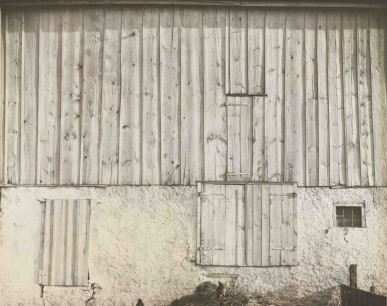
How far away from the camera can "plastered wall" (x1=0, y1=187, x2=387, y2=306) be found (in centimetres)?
964

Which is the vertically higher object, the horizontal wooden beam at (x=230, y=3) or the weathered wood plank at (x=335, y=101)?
the horizontal wooden beam at (x=230, y=3)

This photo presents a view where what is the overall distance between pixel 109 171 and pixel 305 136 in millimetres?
3700

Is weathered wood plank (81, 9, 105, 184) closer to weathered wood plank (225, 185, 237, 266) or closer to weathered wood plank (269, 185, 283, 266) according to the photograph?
weathered wood plank (225, 185, 237, 266)

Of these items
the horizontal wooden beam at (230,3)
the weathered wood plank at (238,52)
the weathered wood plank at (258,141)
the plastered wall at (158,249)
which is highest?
the horizontal wooden beam at (230,3)

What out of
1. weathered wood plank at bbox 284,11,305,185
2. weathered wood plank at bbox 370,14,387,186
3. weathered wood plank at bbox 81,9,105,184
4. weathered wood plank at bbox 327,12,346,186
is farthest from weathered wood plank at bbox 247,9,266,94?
weathered wood plank at bbox 81,9,105,184

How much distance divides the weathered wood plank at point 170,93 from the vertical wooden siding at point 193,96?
0.7 inches

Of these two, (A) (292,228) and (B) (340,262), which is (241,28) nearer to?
(A) (292,228)

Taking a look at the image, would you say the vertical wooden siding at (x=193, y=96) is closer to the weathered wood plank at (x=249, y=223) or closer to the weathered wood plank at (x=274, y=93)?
the weathered wood plank at (x=274, y=93)

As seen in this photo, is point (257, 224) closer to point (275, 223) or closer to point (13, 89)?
point (275, 223)

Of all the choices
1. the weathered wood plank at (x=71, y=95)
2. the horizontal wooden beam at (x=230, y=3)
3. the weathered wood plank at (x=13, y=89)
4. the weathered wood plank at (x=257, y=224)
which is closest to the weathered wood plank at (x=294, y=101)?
the horizontal wooden beam at (x=230, y=3)

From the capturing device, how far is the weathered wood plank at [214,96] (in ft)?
32.3

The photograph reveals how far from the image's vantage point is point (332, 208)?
9.77 m

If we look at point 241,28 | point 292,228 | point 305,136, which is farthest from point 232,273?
point 241,28

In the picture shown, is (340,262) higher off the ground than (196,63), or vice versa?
(196,63)
